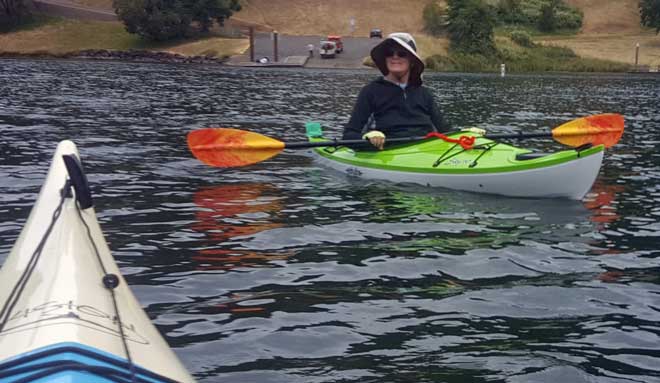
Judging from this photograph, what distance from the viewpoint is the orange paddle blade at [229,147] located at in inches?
401

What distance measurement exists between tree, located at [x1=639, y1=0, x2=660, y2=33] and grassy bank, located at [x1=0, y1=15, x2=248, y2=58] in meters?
37.2

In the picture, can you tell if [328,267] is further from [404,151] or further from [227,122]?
[227,122]

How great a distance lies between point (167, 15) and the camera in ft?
200

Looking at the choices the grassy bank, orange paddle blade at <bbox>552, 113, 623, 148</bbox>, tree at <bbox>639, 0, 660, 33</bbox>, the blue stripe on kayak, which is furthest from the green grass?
the blue stripe on kayak

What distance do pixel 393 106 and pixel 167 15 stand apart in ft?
178

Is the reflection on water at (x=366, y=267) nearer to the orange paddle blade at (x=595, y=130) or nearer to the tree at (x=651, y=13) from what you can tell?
the orange paddle blade at (x=595, y=130)

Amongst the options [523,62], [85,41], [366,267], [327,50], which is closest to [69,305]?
[366,267]

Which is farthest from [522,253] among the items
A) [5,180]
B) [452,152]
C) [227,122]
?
[227,122]

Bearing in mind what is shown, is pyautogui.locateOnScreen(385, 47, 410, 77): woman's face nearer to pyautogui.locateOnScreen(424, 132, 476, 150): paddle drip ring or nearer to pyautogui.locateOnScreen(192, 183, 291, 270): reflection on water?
pyautogui.locateOnScreen(424, 132, 476, 150): paddle drip ring

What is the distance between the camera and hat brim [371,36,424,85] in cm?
966

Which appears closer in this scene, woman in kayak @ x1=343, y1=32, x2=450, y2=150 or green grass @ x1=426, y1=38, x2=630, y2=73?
woman in kayak @ x1=343, y1=32, x2=450, y2=150

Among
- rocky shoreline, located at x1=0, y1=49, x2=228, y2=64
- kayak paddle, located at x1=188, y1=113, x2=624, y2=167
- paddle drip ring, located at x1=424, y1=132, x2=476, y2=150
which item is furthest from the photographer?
rocky shoreline, located at x1=0, y1=49, x2=228, y2=64

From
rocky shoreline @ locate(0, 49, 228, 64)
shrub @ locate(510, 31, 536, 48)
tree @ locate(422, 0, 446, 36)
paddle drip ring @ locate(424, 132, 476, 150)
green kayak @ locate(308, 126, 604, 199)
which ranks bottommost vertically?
green kayak @ locate(308, 126, 604, 199)

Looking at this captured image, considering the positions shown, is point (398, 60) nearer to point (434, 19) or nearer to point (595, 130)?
point (595, 130)
